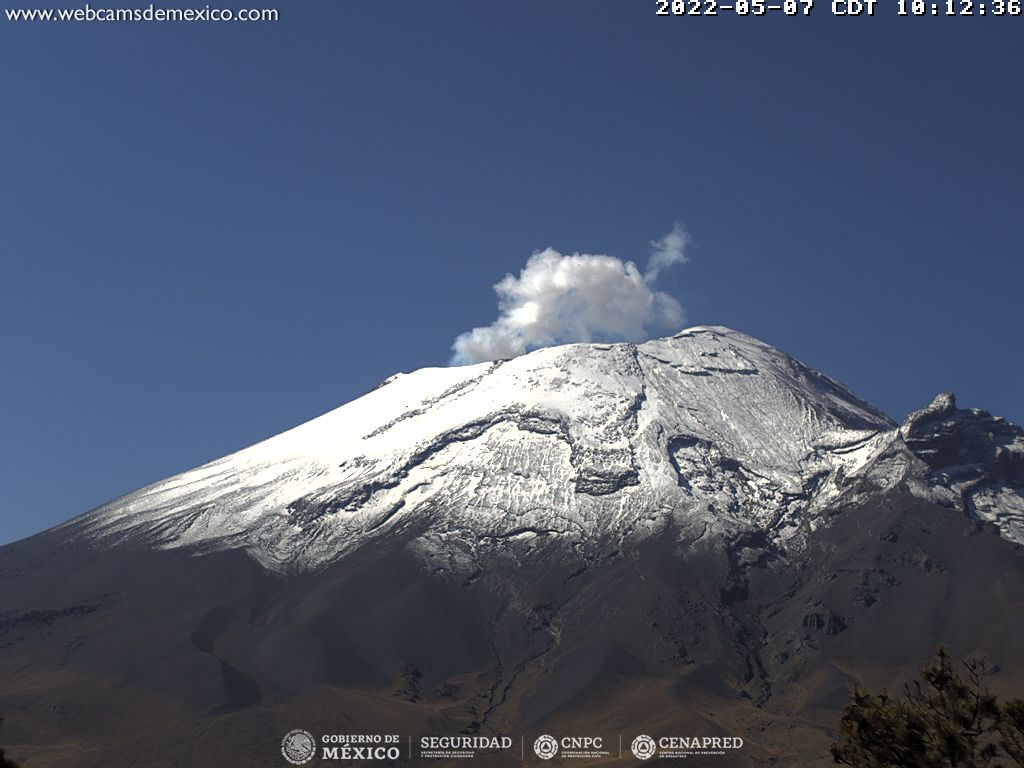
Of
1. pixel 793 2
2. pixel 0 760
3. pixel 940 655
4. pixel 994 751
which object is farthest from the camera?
pixel 793 2

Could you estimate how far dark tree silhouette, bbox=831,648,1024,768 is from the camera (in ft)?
121

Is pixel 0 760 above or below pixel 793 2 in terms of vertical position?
below

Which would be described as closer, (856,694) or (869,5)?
(856,694)

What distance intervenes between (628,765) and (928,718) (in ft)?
556

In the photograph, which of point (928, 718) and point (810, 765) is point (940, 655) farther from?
point (810, 765)

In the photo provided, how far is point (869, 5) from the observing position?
87.9 m

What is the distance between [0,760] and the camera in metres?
45.2

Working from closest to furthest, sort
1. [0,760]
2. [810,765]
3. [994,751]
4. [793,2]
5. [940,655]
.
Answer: [994,751] → [940,655] → [0,760] → [793,2] → [810,765]

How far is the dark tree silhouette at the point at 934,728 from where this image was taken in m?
36.8

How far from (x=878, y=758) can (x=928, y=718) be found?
6.59 feet

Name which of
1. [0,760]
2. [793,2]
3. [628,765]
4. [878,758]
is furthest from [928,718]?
[628,765]

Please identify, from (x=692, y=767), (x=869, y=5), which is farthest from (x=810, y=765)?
(x=869, y=5)

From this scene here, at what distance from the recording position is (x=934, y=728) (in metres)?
37.7

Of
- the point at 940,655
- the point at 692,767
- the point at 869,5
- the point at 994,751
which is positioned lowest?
the point at 994,751
